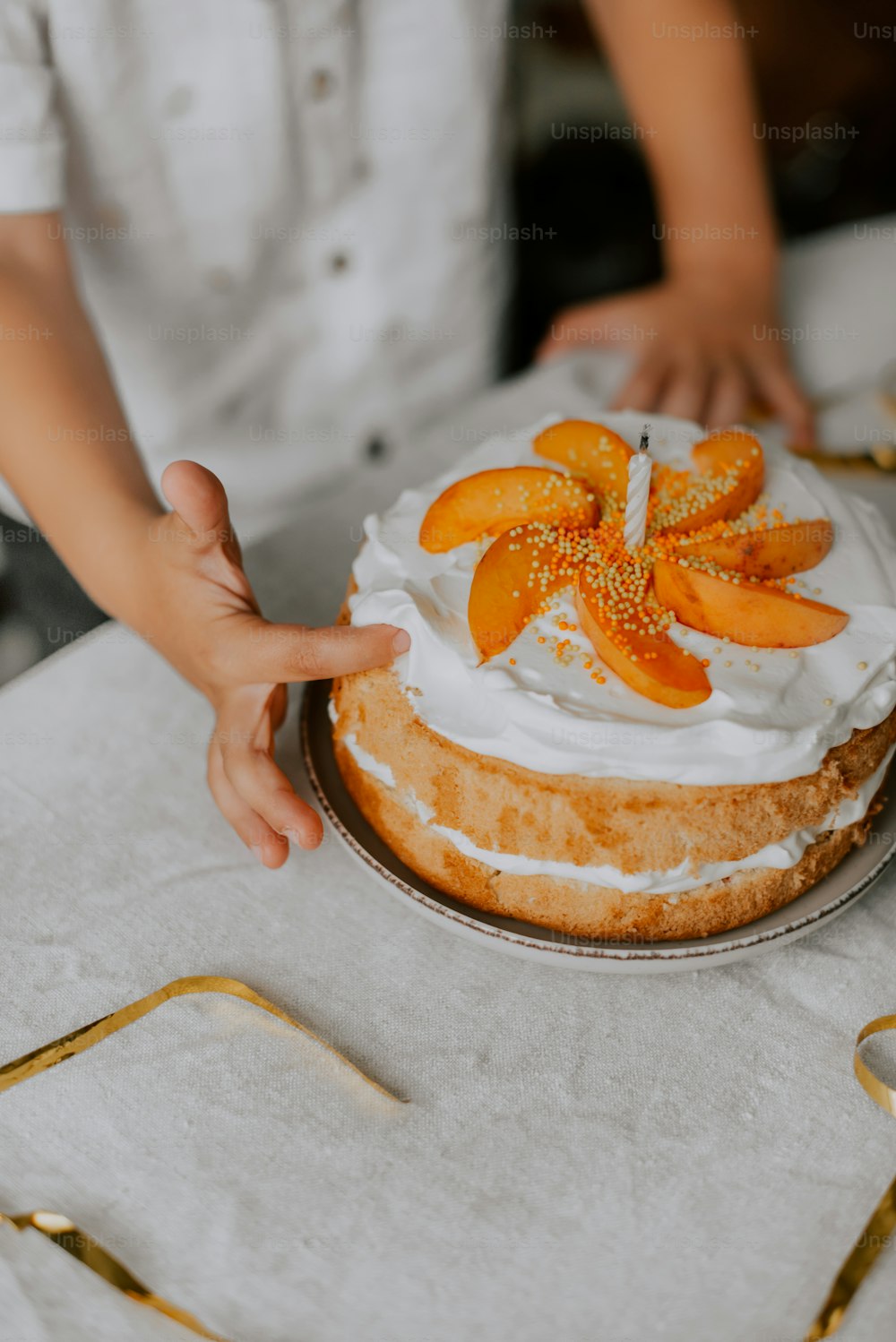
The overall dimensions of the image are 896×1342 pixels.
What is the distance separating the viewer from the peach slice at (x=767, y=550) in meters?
1.14

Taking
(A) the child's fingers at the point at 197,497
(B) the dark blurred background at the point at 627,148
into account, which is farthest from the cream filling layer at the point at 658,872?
(B) the dark blurred background at the point at 627,148

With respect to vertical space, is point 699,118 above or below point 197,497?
above

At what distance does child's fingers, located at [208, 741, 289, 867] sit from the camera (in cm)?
114

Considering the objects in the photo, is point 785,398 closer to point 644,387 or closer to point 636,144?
point 644,387

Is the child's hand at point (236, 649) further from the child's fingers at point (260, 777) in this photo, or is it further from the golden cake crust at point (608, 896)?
the golden cake crust at point (608, 896)

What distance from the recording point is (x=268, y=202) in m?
1.74

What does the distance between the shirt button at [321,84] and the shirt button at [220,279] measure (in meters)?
0.29

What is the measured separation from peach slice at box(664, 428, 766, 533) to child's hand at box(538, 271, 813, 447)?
20.0 inches

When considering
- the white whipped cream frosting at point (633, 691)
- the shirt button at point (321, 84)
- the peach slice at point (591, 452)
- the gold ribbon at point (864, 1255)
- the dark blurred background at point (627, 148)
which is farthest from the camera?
the dark blurred background at point (627, 148)

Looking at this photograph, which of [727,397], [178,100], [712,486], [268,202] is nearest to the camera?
[712,486]

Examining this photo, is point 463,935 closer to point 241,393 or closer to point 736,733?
point 736,733

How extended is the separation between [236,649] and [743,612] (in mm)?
506

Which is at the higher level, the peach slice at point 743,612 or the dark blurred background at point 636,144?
the dark blurred background at point 636,144

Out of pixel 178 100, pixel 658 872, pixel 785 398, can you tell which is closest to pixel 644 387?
pixel 785 398
